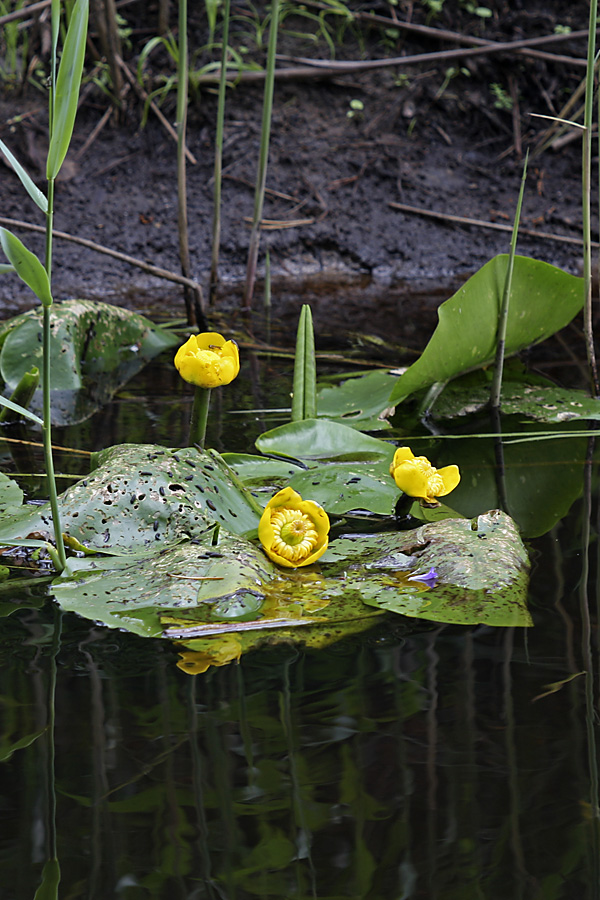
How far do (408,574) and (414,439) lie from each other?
54 centimetres

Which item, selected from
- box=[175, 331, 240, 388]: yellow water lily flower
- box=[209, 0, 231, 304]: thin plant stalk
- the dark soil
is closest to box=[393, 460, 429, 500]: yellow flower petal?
box=[175, 331, 240, 388]: yellow water lily flower

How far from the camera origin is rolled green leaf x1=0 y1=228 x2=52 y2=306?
27.0 inches

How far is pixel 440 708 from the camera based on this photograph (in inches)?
27.8

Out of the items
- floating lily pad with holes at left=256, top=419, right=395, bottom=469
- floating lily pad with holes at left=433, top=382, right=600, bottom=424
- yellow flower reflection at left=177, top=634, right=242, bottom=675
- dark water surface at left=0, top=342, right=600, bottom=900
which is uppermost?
floating lily pad with holes at left=433, top=382, right=600, bottom=424

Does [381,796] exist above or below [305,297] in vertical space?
below

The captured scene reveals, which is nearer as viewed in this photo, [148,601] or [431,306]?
[148,601]

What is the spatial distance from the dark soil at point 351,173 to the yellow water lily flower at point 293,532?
184 centimetres

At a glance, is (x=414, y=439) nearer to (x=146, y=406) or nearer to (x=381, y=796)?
(x=146, y=406)

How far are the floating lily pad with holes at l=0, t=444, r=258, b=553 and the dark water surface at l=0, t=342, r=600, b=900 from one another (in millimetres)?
109

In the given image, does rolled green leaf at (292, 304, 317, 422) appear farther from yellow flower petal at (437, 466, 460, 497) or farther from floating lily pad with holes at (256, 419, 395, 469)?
yellow flower petal at (437, 466, 460, 497)

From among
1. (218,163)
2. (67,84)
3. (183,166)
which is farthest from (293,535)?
(218,163)

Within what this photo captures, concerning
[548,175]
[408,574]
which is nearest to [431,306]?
[548,175]

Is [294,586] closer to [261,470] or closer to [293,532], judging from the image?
[293,532]

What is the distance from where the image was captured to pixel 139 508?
39.0 inches
